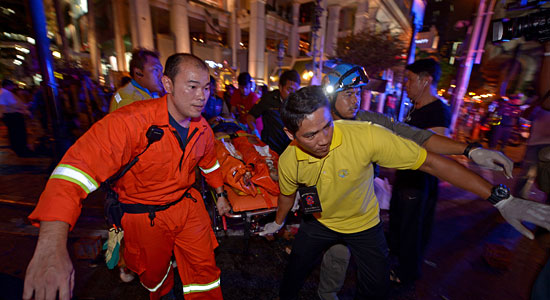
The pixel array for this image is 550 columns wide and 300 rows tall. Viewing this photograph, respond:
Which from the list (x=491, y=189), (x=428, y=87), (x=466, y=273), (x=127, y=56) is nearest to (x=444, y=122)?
(x=428, y=87)

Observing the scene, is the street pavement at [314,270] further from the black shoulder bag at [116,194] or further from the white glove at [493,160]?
the white glove at [493,160]

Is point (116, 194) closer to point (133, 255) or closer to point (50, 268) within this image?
point (133, 255)

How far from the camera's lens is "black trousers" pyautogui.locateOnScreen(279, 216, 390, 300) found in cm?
192

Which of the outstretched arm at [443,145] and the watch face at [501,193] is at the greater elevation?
the outstretched arm at [443,145]

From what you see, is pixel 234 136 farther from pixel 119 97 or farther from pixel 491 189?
pixel 491 189

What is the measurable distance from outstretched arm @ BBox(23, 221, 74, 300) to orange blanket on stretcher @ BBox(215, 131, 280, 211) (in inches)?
70.1

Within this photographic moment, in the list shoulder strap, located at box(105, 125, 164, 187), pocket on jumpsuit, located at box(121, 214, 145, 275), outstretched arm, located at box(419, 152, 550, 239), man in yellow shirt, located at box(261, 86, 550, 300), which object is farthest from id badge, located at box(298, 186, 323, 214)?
pocket on jumpsuit, located at box(121, 214, 145, 275)

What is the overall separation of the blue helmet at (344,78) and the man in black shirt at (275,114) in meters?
1.10

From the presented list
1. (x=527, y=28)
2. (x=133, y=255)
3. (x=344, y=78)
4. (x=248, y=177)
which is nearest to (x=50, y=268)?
(x=133, y=255)

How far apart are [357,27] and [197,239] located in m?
26.9

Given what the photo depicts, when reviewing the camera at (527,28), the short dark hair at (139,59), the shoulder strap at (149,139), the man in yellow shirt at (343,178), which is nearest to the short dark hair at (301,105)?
the man in yellow shirt at (343,178)

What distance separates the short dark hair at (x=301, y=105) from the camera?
5.50 feet

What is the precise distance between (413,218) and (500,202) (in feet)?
4.33

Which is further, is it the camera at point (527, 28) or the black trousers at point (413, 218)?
the black trousers at point (413, 218)
